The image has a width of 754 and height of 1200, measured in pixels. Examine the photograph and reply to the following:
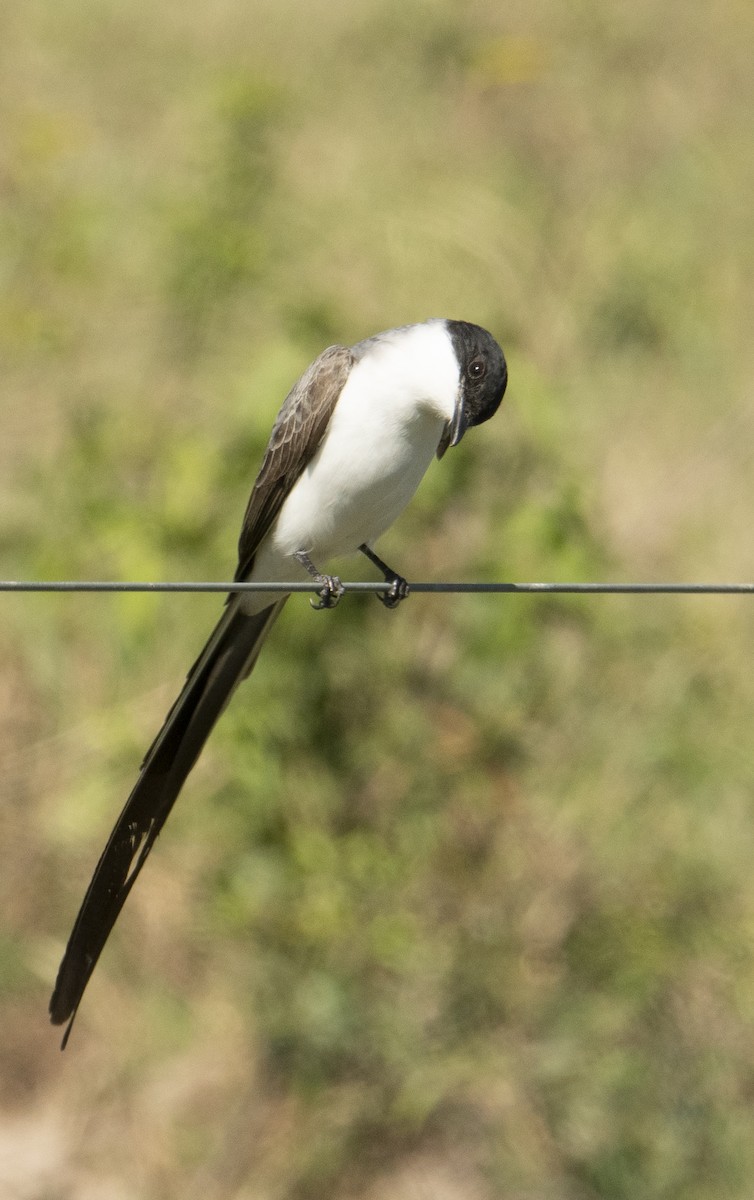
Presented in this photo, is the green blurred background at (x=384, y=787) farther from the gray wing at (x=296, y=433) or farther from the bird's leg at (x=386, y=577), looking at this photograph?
the gray wing at (x=296, y=433)

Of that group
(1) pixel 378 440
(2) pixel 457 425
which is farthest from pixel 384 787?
(2) pixel 457 425

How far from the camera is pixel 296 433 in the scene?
13.7ft

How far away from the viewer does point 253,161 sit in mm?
5492

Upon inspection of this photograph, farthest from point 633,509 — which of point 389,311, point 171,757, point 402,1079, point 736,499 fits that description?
point 171,757

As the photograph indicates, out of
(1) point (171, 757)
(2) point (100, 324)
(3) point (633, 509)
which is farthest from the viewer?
(2) point (100, 324)

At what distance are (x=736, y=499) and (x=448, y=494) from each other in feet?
11.4

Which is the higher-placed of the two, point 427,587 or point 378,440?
point 378,440

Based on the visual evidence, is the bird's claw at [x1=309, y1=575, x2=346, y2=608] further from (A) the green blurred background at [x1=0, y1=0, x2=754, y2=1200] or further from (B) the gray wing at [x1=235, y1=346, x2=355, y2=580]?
(A) the green blurred background at [x1=0, y1=0, x2=754, y2=1200]

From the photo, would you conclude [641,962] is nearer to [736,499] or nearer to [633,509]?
[633,509]

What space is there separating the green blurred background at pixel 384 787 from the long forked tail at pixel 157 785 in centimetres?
57

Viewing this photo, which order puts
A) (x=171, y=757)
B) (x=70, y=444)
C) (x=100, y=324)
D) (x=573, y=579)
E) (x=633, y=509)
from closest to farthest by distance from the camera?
1. (x=171, y=757)
2. (x=573, y=579)
3. (x=70, y=444)
4. (x=633, y=509)
5. (x=100, y=324)

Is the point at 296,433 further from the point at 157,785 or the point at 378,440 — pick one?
the point at 157,785

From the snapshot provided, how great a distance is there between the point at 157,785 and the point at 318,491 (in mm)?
934

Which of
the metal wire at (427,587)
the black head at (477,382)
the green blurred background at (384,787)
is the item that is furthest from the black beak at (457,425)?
the green blurred background at (384,787)
